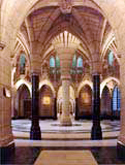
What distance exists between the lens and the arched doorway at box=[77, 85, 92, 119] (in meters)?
31.6

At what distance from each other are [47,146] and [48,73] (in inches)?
807

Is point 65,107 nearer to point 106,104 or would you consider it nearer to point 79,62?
point 106,104

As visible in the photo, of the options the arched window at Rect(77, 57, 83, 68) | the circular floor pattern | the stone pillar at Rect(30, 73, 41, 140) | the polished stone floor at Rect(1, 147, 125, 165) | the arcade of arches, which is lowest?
the circular floor pattern

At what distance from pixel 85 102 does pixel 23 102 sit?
7427 mm

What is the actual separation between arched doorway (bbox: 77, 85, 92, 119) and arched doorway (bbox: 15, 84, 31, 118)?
6112 mm

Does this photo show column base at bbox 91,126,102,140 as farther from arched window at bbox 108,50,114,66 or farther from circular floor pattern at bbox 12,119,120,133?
arched window at bbox 108,50,114,66

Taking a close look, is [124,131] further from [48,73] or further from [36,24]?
[48,73]

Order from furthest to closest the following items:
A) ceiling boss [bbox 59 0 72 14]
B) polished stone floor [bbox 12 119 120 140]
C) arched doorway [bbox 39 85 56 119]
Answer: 1. arched doorway [bbox 39 85 56 119]
2. polished stone floor [bbox 12 119 120 140]
3. ceiling boss [bbox 59 0 72 14]

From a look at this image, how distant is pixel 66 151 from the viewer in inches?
376

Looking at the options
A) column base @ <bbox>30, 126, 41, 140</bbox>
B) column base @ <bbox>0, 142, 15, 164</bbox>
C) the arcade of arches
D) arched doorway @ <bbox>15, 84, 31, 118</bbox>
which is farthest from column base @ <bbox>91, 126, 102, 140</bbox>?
arched doorway @ <bbox>15, 84, 31, 118</bbox>

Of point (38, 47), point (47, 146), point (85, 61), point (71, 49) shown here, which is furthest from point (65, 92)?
point (85, 61)

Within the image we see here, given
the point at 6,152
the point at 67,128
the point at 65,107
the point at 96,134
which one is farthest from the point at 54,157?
the point at 65,107

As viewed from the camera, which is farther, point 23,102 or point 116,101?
point 23,102

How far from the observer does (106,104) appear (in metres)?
30.7
